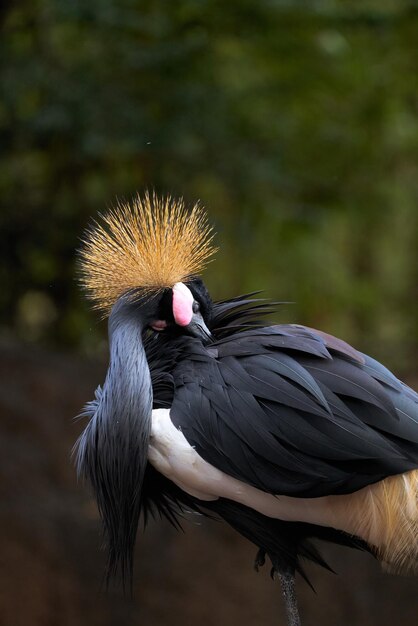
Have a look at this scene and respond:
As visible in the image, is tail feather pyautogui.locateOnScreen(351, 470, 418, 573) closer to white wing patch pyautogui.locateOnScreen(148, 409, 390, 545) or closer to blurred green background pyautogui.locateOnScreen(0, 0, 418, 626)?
white wing patch pyautogui.locateOnScreen(148, 409, 390, 545)

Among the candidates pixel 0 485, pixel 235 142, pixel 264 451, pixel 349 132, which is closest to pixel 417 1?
Result: pixel 349 132

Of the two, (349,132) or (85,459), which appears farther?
(349,132)

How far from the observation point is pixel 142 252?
2.47m

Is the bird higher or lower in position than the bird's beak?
lower

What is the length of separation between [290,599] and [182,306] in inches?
27.8

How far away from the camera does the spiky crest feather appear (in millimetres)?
2469

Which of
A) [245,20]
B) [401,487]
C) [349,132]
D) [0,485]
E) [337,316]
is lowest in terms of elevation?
[0,485]

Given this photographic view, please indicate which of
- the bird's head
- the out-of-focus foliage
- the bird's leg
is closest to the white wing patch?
the bird's leg

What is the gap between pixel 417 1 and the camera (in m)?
4.59

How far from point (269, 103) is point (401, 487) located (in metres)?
3.10

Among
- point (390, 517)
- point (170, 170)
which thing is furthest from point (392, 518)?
point (170, 170)

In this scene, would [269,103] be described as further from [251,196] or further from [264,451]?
[264,451]

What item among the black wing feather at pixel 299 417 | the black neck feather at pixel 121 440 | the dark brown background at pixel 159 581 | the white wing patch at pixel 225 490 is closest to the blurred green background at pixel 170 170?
the dark brown background at pixel 159 581

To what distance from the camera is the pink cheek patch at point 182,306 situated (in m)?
2.42
